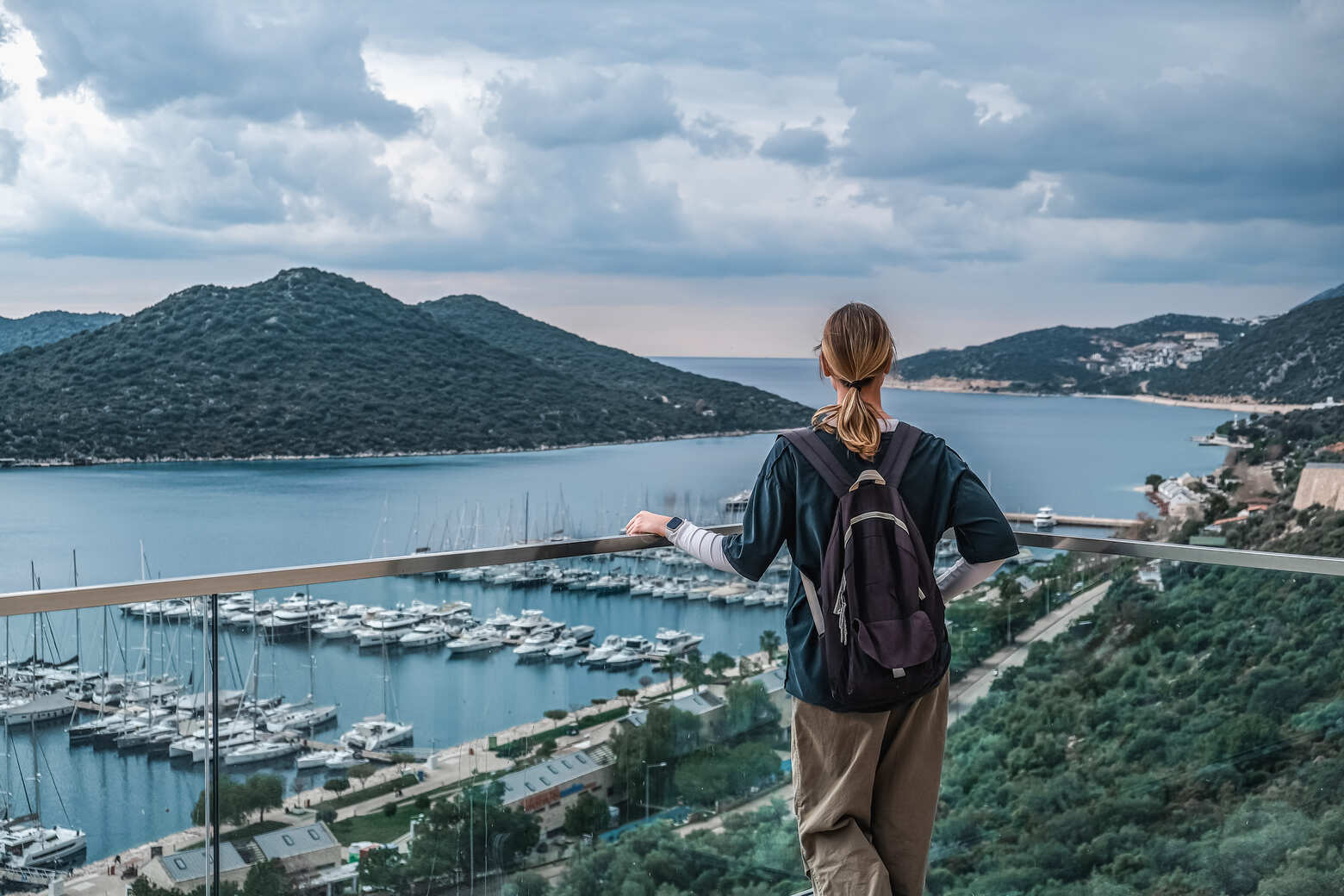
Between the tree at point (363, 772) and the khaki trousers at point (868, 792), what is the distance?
2.62ft

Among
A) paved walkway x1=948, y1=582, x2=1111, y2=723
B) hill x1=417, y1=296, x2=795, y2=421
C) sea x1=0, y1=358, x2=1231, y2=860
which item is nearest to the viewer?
paved walkway x1=948, y1=582, x2=1111, y2=723

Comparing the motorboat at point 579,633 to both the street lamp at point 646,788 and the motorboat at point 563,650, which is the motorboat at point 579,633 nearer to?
the motorboat at point 563,650

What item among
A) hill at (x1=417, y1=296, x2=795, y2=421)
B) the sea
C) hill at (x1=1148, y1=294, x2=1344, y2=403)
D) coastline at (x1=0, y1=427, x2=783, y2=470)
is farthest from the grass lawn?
hill at (x1=417, y1=296, x2=795, y2=421)

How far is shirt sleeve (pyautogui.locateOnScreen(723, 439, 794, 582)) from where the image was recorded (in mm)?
1672

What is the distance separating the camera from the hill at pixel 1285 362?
29.2 meters

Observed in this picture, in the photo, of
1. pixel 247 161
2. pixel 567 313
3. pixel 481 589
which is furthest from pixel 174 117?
pixel 481 589

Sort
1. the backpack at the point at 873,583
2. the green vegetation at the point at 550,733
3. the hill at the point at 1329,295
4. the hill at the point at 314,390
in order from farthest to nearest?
the hill at the point at 314,390, the hill at the point at 1329,295, the green vegetation at the point at 550,733, the backpack at the point at 873,583

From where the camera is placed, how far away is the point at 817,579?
170cm

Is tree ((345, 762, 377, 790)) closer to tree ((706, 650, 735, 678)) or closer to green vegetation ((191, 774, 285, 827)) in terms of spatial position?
green vegetation ((191, 774, 285, 827))

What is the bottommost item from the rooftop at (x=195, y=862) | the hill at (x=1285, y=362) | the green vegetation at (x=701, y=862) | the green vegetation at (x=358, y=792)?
the green vegetation at (x=701, y=862)

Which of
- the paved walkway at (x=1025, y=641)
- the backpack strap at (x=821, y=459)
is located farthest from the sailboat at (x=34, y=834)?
the paved walkway at (x=1025, y=641)

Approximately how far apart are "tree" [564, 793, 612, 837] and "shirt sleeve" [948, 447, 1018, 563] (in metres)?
1.03

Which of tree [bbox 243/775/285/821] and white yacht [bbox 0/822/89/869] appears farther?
tree [bbox 243/775/285/821]

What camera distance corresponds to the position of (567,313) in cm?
5378
